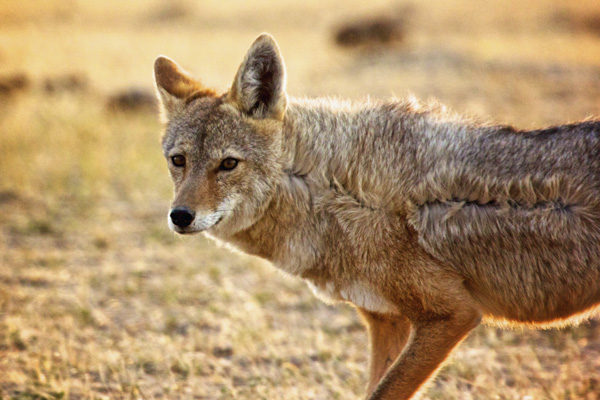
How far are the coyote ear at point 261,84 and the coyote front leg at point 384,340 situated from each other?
4.95 ft

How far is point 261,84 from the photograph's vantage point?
4488 millimetres

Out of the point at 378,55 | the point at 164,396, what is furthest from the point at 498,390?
the point at 378,55

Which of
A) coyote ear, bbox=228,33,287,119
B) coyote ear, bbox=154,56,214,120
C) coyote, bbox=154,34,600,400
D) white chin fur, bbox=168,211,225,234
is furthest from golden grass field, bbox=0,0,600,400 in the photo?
coyote ear, bbox=154,56,214,120

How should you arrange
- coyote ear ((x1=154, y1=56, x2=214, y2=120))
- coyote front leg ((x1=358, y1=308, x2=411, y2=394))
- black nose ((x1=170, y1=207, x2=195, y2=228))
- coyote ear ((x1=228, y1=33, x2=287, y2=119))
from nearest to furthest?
black nose ((x1=170, y1=207, x2=195, y2=228))
coyote ear ((x1=228, y1=33, x2=287, y2=119))
coyote front leg ((x1=358, y1=308, x2=411, y2=394))
coyote ear ((x1=154, y1=56, x2=214, y2=120))

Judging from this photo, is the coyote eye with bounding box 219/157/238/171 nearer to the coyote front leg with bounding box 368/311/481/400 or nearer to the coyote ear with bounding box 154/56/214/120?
the coyote ear with bounding box 154/56/214/120

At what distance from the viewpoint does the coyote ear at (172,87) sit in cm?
488

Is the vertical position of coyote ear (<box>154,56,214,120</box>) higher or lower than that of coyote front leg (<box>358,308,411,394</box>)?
higher

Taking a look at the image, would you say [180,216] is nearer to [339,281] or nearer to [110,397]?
[339,281]

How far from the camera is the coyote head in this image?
425cm

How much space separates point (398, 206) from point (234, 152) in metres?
1.15

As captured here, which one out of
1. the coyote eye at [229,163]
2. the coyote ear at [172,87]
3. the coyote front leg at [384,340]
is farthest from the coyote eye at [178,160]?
the coyote front leg at [384,340]

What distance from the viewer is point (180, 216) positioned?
418 cm

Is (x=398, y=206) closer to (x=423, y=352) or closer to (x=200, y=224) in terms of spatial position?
(x=423, y=352)

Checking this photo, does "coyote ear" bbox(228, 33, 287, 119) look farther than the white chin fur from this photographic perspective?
Yes
